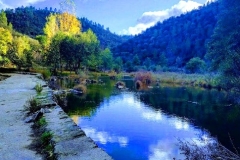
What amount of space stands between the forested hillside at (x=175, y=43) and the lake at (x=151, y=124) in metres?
72.1

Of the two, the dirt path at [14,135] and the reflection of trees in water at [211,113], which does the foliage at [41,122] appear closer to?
the dirt path at [14,135]

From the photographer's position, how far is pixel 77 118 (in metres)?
16.3

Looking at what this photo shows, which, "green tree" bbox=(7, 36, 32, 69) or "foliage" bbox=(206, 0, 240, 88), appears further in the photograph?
"green tree" bbox=(7, 36, 32, 69)

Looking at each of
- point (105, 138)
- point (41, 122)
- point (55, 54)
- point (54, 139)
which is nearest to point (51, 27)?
point (55, 54)

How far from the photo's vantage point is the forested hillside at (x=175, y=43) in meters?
109

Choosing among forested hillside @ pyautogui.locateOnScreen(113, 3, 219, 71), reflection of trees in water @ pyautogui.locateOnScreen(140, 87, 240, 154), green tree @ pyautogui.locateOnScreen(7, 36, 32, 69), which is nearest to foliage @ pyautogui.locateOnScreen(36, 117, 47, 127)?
reflection of trees in water @ pyautogui.locateOnScreen(140, 87, 240, 154)

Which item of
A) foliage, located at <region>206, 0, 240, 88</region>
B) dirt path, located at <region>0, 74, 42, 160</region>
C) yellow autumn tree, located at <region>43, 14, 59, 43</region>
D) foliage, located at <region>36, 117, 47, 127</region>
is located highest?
yellow autumn tree, located at <region>43, 14, 59, 43</region>

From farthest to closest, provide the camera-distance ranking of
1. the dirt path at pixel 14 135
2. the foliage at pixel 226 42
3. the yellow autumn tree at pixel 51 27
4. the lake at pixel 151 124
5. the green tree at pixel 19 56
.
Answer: the yellow autumn tree at pixel 51 27 < the green tree at pixel 19 56 < the foliage at pixel 226 42 < the lake at pixel 151 124 < the dirt path at pixel 14 135

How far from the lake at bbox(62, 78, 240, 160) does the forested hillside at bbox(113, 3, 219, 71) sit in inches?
2838

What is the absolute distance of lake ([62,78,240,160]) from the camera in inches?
451

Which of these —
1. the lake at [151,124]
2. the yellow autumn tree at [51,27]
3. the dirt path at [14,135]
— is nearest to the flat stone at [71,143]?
the dirt path at [14,135]

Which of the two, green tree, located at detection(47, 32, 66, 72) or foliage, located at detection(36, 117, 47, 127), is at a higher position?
green tree, located at detection(47, 32, 66, 72)

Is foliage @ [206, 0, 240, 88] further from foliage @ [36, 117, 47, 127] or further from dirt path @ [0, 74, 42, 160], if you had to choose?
dirt path @ [0, 74, 42, 160]

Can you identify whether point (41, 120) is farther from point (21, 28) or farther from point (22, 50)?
point (21, 28)
